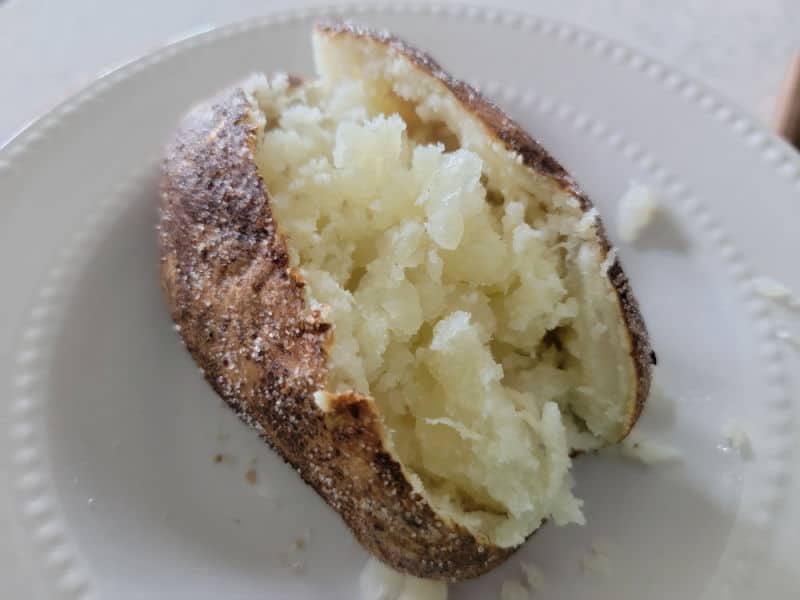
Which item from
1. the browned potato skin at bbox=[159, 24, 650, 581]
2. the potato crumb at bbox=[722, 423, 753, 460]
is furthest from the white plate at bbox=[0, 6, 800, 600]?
the browned potato skin at bbox=[159, 24, 650, 581]

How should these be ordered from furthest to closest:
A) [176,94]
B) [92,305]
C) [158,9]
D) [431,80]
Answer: [158,9] → [176,94] → [92,305] → [431,80]

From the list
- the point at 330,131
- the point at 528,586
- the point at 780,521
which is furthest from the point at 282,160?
the point at 780,521

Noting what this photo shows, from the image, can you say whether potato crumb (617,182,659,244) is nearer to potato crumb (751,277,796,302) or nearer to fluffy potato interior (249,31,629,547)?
potato crumb (751,277,796,302)

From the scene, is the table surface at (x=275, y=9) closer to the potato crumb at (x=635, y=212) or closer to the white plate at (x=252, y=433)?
the white plate at (x=252, y=433)

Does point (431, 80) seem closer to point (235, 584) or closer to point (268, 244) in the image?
point (268, 244)

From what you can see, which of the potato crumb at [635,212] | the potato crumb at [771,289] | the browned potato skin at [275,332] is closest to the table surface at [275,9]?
the potato crumb at [635,212]

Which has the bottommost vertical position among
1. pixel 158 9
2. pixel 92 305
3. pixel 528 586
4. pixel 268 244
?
pixel 528 586
